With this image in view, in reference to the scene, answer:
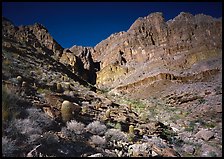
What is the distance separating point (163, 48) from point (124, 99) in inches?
1202

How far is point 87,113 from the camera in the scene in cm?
1156

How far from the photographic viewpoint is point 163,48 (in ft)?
182

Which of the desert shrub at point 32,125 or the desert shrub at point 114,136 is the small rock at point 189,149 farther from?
the desert shrub at point 32,125

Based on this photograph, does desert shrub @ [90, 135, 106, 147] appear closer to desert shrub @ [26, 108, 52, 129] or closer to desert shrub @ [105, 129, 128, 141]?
desert shrub @ [105, 129, 128, 141]

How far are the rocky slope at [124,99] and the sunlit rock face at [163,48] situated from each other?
0.22 meters

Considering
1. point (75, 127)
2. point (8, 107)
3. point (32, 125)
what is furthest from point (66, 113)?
point (8, 107)

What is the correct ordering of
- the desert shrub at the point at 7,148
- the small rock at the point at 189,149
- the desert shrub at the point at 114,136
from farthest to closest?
1. the small rock at the point at 189,149
2. the desert shrub at the point at 114,136
3. the desert shrub at the point at 7,148

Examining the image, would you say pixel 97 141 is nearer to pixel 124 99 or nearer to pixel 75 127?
pixel 75 127

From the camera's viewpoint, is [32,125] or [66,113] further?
[66,113]

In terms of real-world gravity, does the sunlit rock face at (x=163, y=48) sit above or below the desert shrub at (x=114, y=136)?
above

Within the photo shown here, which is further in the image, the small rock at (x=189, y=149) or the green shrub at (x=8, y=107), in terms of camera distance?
the small rock at (x=189, y=149)

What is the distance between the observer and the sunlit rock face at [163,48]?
1750 inches

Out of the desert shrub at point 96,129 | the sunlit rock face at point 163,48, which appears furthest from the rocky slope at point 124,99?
the sunlit rock face at point 163,48

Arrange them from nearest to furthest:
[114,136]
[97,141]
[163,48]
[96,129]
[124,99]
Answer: [97,141]
[114,136]
[96,129]
[124,99]
[163,48]
